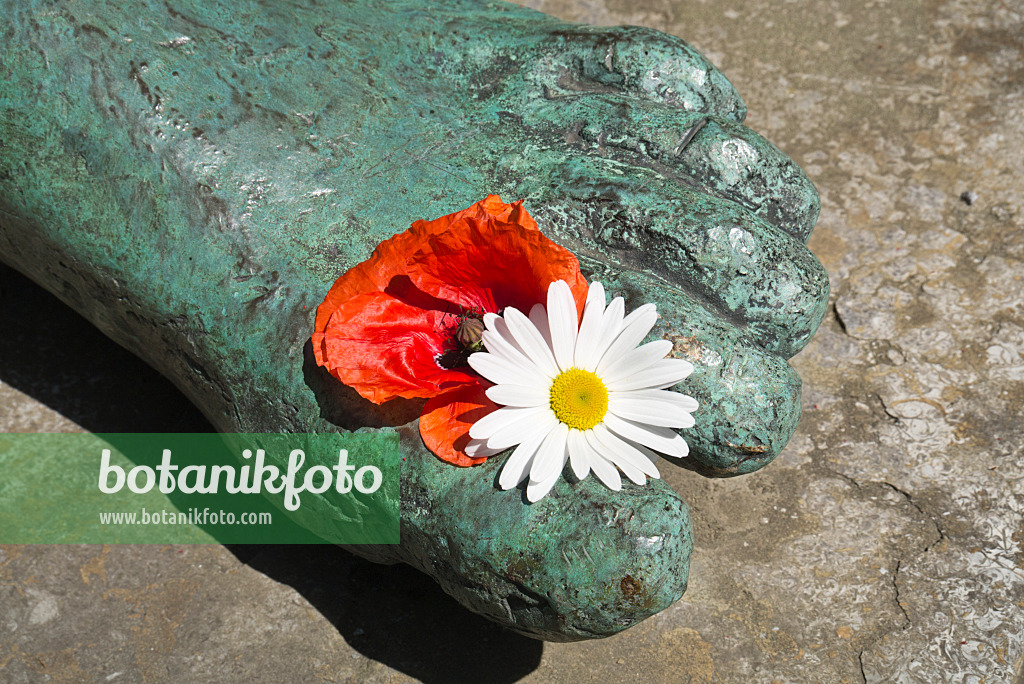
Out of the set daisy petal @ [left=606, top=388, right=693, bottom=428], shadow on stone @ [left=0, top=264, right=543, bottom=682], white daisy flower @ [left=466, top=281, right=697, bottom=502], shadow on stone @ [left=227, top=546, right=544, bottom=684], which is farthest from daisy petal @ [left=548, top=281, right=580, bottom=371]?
shadow on stone @ [left=227, top=546, right=544, bottom=684]

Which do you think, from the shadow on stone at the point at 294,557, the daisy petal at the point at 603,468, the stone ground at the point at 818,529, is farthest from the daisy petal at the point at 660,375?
the stone ground at the point at 818,529

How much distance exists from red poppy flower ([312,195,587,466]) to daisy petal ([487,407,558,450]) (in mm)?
79

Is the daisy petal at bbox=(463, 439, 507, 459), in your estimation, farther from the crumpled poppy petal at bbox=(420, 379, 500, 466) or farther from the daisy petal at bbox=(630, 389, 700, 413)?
the daisy petal at bbox=(630, 389, 700, 413)

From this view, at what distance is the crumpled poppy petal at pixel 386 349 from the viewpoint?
1.79 meters

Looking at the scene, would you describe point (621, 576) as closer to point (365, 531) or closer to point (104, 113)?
point (365, 531)

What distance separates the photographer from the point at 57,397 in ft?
8.84

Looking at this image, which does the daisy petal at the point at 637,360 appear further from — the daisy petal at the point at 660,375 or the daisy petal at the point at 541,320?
the daisy petal at the point at 541,320

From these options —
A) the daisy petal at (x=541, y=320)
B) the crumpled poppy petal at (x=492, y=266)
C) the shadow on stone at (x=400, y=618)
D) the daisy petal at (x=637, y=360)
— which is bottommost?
the shadow on stone at (x=400, y=618)

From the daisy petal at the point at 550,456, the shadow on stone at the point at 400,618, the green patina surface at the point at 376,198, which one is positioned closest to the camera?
the daisy petal at the point at 550,456

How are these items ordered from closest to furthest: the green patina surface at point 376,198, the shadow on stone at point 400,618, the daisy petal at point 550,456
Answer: the daisy petal at point 550,456 → the green patina surface at point 376,198 → the shadow on stone at point 400,618

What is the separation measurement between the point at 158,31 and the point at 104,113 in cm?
23

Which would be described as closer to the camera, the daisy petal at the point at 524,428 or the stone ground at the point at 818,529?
the daisy petal at the point at 524,428

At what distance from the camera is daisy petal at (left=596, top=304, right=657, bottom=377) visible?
1.76 meters

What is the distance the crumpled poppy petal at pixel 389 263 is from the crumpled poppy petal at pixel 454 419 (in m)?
0.21
